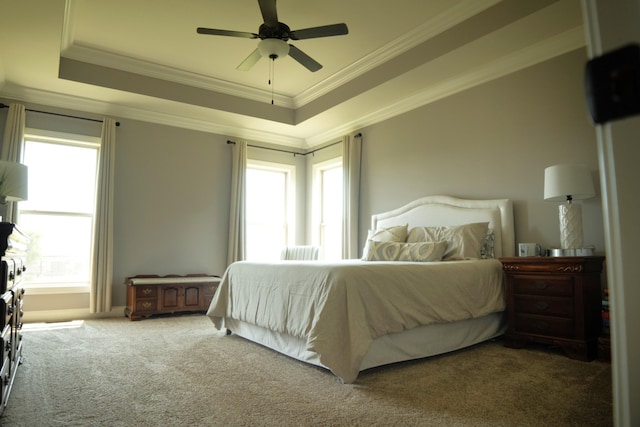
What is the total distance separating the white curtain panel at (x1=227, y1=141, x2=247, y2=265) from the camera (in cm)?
601

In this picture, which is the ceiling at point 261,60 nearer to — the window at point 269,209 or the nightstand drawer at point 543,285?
the window at point 269,209

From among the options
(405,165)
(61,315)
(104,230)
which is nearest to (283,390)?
(405,165)

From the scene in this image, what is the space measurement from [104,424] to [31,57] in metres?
3.81

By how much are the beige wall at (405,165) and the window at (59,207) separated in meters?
0.27

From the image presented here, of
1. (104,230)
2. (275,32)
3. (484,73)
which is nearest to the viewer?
(275,32)

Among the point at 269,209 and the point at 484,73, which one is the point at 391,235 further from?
the point at 269,209

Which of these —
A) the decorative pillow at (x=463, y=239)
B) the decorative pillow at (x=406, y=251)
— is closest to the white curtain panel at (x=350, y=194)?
the decorative pillow at (x=406, y=251)

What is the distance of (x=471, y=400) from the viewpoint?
2088 mm

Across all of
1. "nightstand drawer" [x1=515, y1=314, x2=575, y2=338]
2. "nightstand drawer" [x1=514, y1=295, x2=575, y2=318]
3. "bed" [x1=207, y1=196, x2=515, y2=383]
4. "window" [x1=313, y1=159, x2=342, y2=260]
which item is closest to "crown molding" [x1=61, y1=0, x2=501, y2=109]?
"window" [x1=313, y1=159, x2=342, y2=260]

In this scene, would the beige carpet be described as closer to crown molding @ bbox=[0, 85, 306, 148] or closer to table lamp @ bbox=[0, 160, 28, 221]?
table lamp @ bbox=[0, 160, 28, 221]

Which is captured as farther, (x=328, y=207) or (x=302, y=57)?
(x=328, y=207)

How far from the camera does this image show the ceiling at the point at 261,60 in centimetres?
353

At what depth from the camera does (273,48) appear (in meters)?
3.46

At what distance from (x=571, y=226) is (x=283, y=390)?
2.53m
